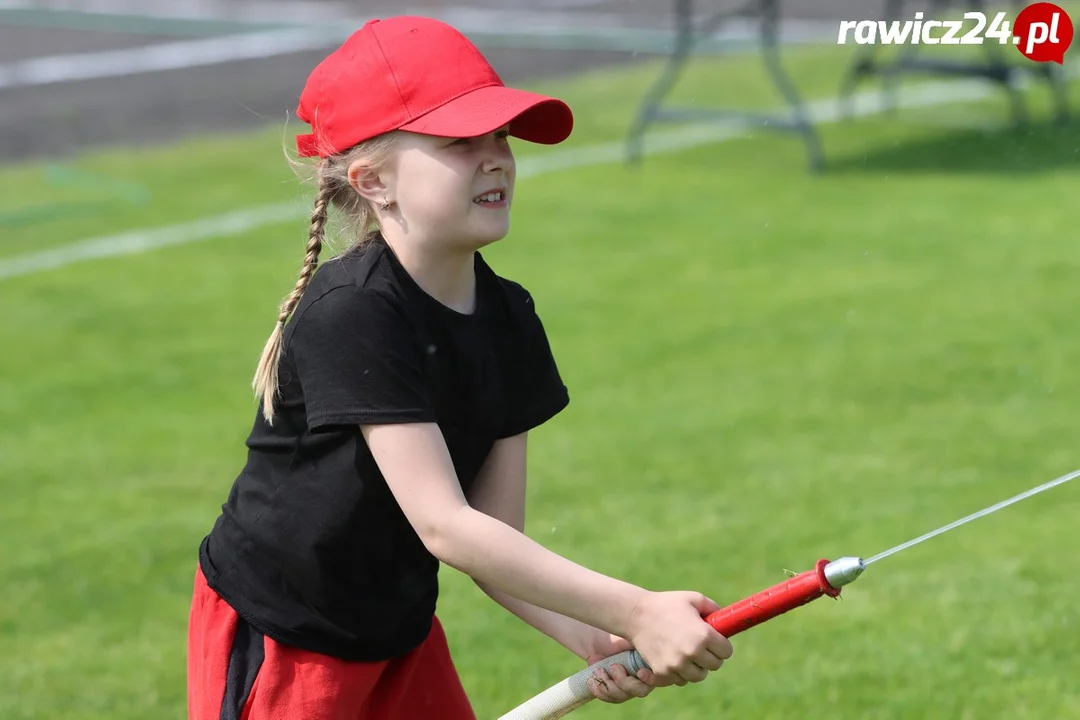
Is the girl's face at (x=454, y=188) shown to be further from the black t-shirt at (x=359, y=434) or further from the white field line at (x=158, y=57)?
the white field line at (x=158, y=57)

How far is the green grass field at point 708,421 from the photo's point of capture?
3887 millimetres

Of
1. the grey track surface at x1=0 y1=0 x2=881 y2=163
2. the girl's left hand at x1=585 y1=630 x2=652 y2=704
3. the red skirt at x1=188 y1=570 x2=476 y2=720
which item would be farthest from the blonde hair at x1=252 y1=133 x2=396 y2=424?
the grey track surface at x1=0 y1=0 x2=881 y2=163

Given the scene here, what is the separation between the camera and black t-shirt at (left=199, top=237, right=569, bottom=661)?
7.54ft

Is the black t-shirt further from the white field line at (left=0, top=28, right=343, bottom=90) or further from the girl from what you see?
the white field line at (left=0, top=28, right=343, bottom=90)

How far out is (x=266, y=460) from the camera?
2494mm

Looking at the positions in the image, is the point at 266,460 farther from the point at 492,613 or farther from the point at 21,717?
the point at 492,613

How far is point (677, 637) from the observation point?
2.13m

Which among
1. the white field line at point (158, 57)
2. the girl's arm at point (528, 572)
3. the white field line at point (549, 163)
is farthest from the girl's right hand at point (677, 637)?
the white field line at point (158, 57)

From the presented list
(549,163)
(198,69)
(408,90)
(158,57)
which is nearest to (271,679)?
(408,90)

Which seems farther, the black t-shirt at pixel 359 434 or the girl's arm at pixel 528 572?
the black t-shirt at pixel 359 434

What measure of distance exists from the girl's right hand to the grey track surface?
300 inches

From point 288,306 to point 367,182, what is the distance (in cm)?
22

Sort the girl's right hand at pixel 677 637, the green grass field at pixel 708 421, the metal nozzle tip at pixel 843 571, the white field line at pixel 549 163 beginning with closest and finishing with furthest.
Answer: the metal nozzle tip at pixel 843 571
the girl's right hand at pixel 677 637
the green grass field at pixel 708 421
the white field line at pixel 549 163

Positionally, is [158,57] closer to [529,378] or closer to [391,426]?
[529,378]
